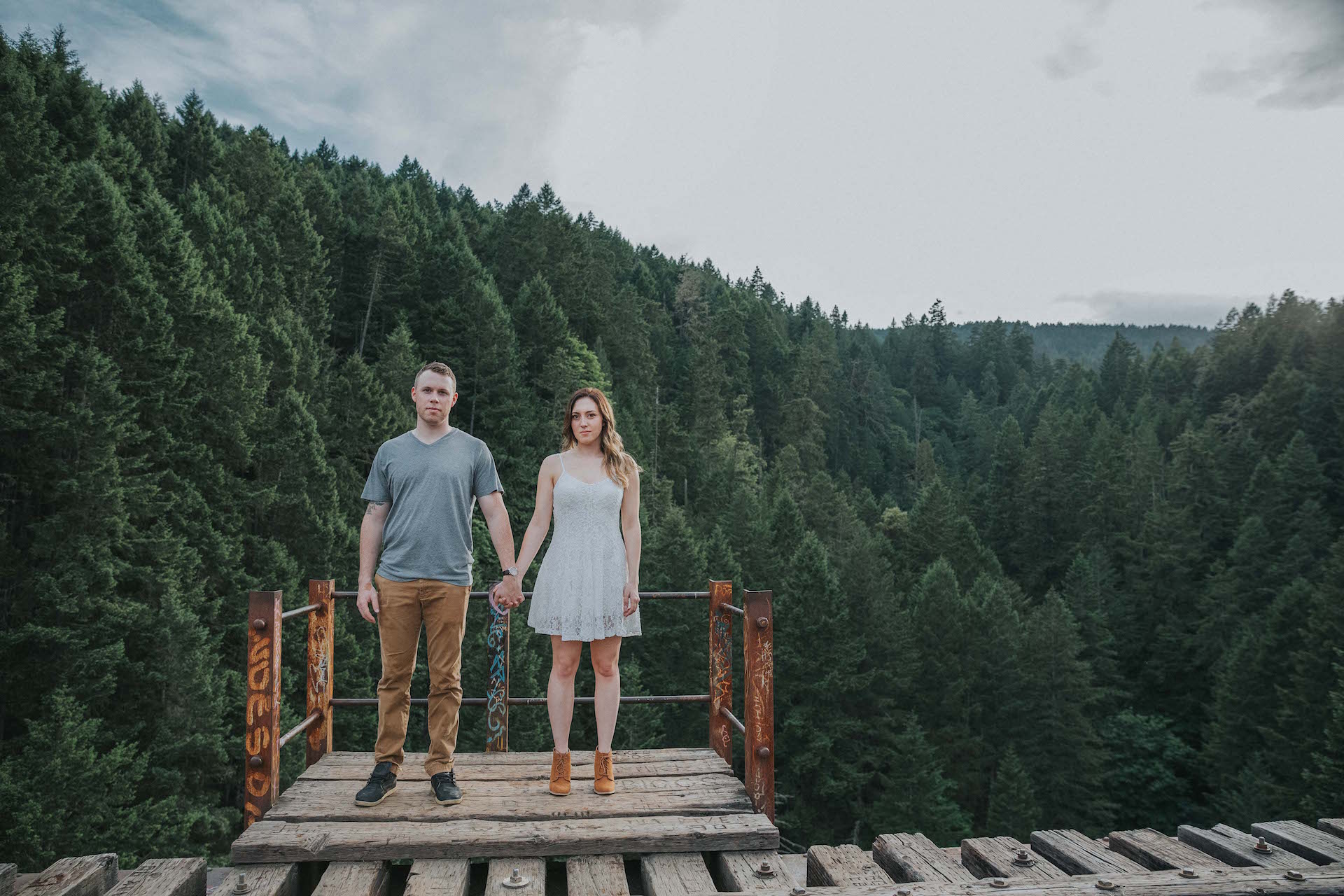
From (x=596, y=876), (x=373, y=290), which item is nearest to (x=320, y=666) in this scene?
(x=596, y=876)

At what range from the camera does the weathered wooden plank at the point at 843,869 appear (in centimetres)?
308

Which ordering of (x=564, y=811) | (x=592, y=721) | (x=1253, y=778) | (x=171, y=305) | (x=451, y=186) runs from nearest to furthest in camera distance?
(x=564, y=811), (x=171, y=305), (x=592, y=721), (x=1253, y=778), (x=451, y=186)

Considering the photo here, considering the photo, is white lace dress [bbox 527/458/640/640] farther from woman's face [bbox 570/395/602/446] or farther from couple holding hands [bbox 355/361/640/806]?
woman's face [bbox 570/395/602/446]

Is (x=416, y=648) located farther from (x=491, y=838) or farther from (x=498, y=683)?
(x=491, y=838)

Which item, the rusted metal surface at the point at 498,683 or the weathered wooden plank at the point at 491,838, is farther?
the rusted metal surface at the point at 498,683

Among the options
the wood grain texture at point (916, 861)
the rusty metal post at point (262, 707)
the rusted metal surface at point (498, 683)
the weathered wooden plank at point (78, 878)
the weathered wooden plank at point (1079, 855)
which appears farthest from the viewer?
the rusted metal surface at point (498, 683)

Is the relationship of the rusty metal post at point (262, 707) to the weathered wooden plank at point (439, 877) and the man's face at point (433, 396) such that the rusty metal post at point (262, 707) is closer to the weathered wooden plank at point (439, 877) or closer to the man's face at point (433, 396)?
the weathered wooden plank at point (439, 877)

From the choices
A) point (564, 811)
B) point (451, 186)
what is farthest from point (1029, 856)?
point (451, 186)

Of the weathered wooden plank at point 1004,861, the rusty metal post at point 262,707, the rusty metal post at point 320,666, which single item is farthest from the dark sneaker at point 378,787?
the weathered wooden plank at point 1004,861

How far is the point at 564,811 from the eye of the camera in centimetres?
362

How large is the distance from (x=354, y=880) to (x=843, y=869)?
6.03 ft

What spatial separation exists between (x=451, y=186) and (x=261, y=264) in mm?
56042

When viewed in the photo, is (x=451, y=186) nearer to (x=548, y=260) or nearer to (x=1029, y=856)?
(x=548, y=260)

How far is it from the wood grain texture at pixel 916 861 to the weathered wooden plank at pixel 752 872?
34 centimetres
